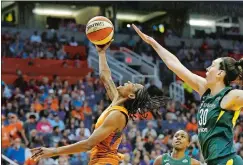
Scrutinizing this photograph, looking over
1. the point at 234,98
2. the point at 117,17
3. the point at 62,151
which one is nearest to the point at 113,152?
the point at 62,151

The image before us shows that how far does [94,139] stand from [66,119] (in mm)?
10186

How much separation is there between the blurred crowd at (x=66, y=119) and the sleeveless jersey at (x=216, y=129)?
754 centimetres

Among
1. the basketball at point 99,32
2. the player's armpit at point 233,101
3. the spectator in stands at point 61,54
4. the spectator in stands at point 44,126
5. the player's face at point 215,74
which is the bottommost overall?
the spectator in stands at point 44,126

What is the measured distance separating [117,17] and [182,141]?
22.5 metres

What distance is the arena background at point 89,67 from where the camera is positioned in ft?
46.4

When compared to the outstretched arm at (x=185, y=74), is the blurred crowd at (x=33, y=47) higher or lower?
lower

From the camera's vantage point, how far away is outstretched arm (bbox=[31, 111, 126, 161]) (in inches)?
204

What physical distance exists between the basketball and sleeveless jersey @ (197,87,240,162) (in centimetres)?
214

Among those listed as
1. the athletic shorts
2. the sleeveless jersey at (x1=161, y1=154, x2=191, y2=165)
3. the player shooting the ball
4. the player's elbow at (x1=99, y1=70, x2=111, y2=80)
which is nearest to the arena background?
the sleeveless jersey at (x1=161, y1=154, x2=191, y2=165)

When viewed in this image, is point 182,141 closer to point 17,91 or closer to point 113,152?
point 113,152

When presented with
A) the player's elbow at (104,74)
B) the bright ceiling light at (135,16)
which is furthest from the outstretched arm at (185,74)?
the bright ceiling light at (135,16)

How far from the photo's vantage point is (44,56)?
21.0 meters

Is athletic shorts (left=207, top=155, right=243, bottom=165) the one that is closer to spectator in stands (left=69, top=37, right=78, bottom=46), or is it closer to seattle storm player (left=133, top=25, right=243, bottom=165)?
seattle storm player (left=133, top=25, right=243, bottom=165)

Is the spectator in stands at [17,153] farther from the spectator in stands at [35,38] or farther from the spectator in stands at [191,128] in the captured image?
the spectator in stands at [35,38]
